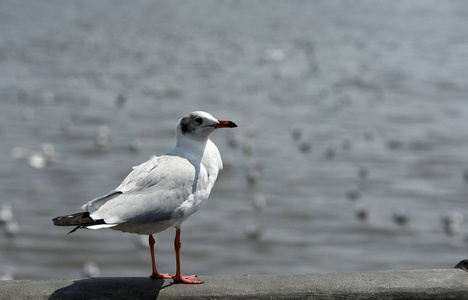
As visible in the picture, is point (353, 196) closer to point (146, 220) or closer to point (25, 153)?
point (25, 153)

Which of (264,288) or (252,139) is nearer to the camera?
(264,288)

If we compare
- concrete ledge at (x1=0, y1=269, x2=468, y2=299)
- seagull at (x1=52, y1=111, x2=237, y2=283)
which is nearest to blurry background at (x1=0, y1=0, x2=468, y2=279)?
seagull at (x1=52, y1=111, x2=237, y2=283)

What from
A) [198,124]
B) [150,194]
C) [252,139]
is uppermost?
[198,124]

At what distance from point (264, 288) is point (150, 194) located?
0.77 m

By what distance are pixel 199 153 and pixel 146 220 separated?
2.12 ft

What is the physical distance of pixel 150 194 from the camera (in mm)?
3879

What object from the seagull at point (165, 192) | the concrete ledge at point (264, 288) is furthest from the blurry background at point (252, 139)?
the concrete ledge at point (264, 288)

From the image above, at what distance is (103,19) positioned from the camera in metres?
30.3

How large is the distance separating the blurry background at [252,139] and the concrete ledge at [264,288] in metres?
4.72

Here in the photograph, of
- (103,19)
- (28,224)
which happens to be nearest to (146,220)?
(28,224)

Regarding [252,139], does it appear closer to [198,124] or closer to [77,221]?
[198,124]

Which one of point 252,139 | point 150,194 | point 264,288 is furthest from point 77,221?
point 252,139

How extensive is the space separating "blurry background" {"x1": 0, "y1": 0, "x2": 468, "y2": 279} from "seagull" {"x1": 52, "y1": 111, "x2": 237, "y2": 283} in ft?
15.1

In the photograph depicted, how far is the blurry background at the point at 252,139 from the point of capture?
9562mm
